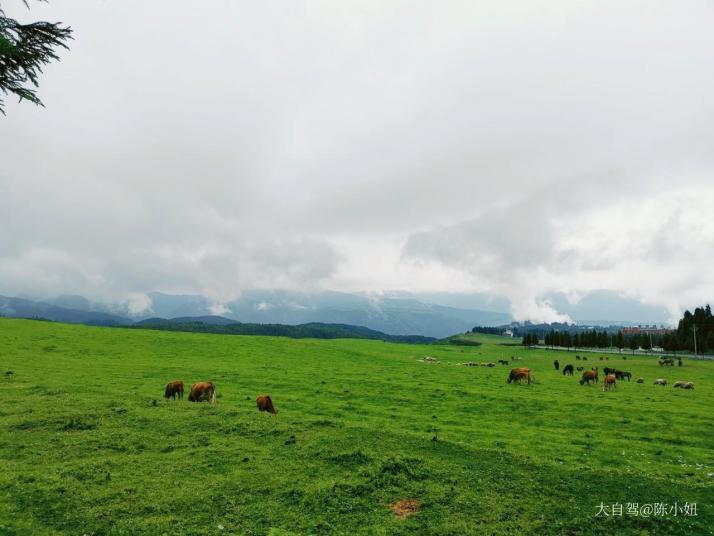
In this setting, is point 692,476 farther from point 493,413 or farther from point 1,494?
point 1,494

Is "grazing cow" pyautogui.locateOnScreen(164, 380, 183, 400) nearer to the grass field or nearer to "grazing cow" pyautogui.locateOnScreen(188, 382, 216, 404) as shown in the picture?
"grazing cow" pyautogui.locateOnScreen(188, 382, 216, 404)

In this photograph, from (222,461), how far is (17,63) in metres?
13.8

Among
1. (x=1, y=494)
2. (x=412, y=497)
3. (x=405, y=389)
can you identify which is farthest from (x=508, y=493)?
(x=405, y=389)

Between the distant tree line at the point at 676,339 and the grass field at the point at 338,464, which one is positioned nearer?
the grass field at the point at 338,464

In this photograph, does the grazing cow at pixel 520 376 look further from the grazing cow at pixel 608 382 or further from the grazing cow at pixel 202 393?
the grazing cow at pixel 202 393

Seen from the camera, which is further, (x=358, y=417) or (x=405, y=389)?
(x=405, y=389)

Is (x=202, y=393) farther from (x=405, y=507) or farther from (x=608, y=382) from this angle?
(x=608, y=382)

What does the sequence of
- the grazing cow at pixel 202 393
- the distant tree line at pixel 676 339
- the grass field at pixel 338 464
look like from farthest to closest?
1. the distant tree line at pixel 676 339
2. the grazing cow at pixel 202 393
3. the grass field at pixel 338 464

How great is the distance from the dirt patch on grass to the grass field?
0.19 metres

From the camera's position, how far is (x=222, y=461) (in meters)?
14.3

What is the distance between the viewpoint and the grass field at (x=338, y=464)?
1056cm

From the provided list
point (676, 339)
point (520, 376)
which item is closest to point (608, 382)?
point (520, 376)

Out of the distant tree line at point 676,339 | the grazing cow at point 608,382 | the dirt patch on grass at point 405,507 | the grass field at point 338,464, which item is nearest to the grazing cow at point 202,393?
the grass field at point 338,464

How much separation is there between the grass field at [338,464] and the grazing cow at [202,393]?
1.41 meters
